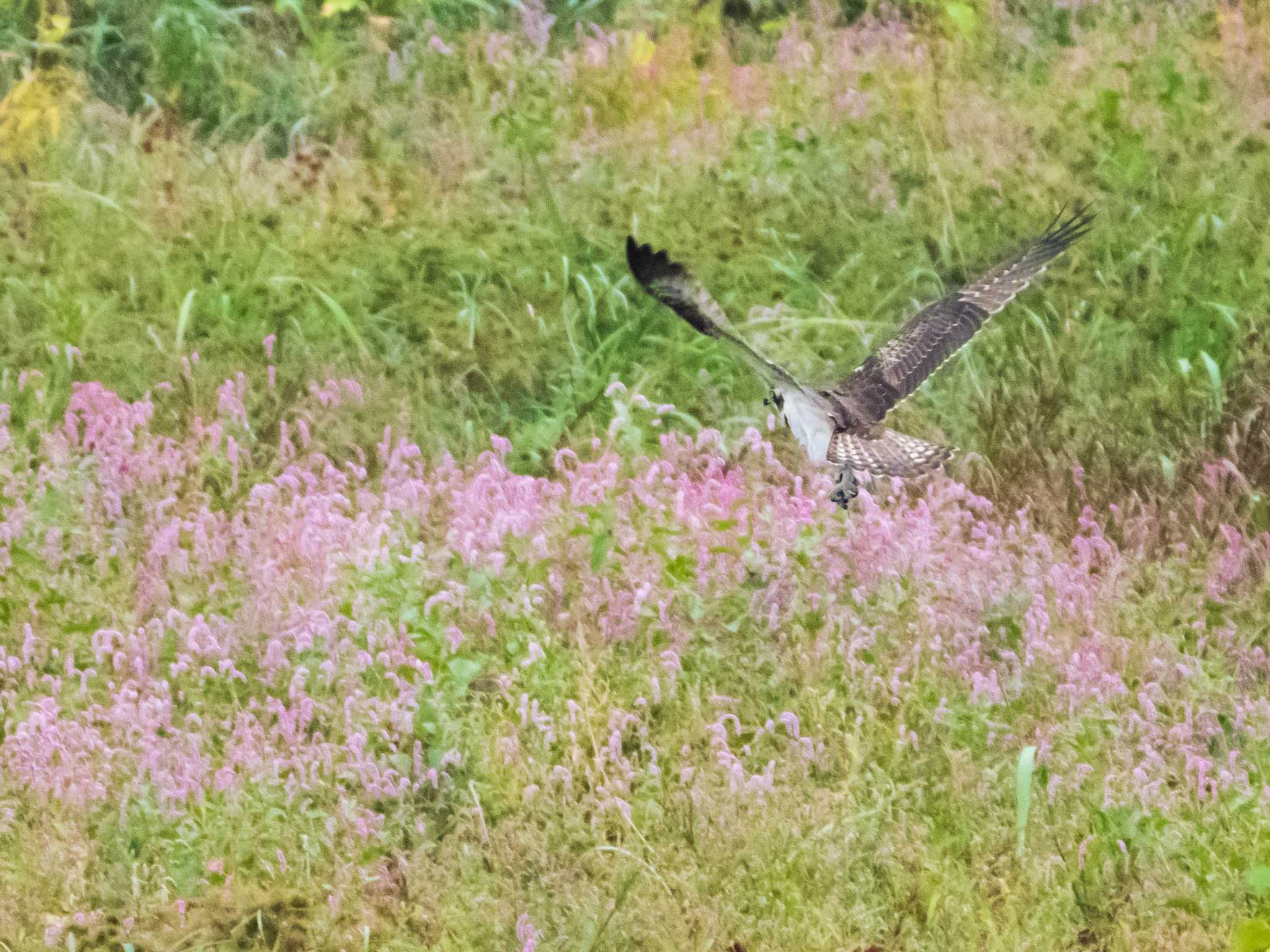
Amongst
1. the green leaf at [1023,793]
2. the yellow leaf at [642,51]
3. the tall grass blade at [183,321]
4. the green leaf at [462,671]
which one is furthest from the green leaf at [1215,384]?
the tall grass blade at [183,321]

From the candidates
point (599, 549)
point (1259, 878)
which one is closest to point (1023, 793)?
point (1259, 878)

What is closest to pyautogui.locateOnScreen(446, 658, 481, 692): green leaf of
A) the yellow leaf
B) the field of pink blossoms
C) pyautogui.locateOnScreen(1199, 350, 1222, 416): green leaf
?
the field of pink blossoms

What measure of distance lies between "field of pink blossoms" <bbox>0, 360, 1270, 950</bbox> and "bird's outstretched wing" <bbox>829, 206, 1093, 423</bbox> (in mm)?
314

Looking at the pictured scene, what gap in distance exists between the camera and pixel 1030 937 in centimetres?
398

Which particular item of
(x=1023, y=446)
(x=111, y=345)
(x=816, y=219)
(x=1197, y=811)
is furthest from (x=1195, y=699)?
(x=111, y=345)

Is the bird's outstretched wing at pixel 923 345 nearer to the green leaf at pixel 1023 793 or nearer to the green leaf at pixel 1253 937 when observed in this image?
the green leaf at pixel 1023 793

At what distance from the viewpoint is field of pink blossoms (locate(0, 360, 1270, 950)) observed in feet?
13.4

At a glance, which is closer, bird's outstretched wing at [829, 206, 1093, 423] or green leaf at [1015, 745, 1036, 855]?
green leaf at [1015, 745, 1036, 855]

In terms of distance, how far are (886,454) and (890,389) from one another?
1.29 feet

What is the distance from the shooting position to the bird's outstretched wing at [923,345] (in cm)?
521

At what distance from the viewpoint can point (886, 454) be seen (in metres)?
4.88

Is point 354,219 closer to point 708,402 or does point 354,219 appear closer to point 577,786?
point 708,402

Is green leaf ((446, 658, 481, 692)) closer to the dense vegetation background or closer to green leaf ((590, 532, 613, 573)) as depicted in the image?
the dense vegetation background

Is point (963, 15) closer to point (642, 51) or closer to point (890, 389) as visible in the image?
point (642, 51)
